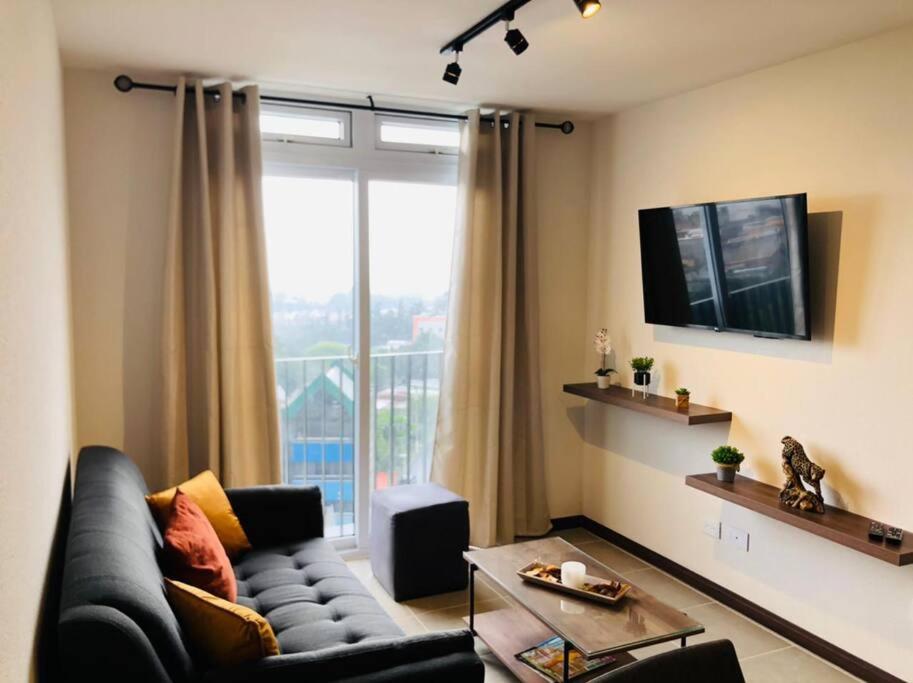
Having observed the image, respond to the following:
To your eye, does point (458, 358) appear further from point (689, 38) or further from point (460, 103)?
point (689, 38)

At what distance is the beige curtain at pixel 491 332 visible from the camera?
4.24 m

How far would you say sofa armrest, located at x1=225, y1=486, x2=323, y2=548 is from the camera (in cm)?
331

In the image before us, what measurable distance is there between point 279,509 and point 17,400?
2.04 metres

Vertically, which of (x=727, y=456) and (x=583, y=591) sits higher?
(x=727, y=456)

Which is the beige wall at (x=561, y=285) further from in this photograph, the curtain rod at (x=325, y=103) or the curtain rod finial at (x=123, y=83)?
the curtain rod finial at (x=123, y=83)

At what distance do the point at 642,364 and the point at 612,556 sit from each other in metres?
1.19

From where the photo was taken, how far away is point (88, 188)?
3.55 meters

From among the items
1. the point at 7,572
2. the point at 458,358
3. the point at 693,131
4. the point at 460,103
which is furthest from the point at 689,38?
the point at 7,572

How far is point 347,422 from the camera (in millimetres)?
4281

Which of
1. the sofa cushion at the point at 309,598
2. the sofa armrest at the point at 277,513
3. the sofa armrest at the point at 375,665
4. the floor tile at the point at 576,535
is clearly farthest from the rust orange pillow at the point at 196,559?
the floor tile at the point at 576,535

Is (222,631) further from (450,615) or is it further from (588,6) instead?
(588,6)

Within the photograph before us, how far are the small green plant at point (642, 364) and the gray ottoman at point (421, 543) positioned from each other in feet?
4.02

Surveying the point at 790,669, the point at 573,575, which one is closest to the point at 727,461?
the point at 790,669

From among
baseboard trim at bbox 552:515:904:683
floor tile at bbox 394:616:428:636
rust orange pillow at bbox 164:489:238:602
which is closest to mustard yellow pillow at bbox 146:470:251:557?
rust orange pillow at bbox 164:489:238:602
